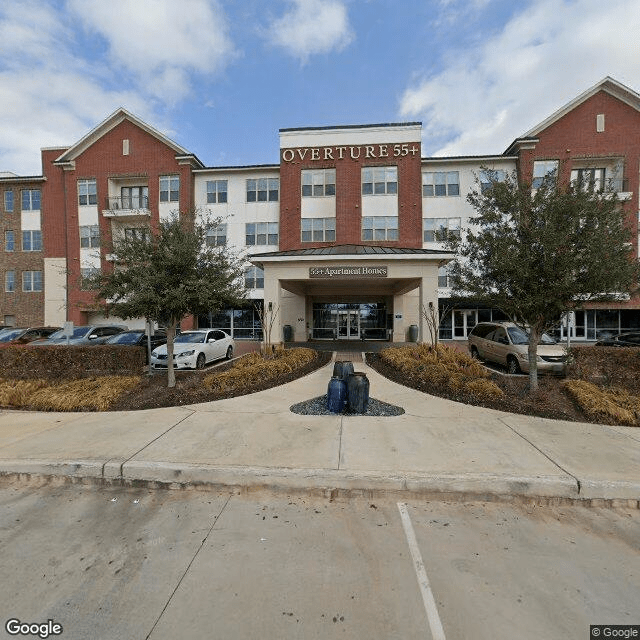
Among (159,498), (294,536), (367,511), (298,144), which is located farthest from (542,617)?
(298,144)

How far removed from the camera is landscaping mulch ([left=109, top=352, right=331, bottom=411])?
24.1 feet

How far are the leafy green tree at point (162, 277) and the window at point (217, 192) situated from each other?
55.6 ft

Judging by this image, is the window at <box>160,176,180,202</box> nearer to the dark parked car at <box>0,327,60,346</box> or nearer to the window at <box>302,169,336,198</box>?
the window at <box>302,169,336,198</box>

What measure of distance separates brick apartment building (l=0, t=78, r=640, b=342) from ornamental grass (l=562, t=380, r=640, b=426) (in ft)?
38.4

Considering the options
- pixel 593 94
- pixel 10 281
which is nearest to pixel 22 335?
pixel 10 281

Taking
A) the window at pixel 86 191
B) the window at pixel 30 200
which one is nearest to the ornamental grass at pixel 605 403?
the window at pixel 86 191

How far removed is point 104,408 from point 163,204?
20.7 m

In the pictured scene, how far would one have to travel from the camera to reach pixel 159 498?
3838 millimetres

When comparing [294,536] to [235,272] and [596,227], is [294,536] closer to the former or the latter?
[235,272]

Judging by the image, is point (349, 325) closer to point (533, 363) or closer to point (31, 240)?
point (533, 363)

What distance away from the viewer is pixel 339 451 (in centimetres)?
473

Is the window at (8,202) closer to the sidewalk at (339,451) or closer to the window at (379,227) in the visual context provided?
the window at (379,227)

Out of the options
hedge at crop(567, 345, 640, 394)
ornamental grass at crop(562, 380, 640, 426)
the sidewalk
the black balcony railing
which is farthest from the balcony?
ornamental grass at crop(562, 380, 640, 426)

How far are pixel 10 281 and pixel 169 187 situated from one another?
1425cm
